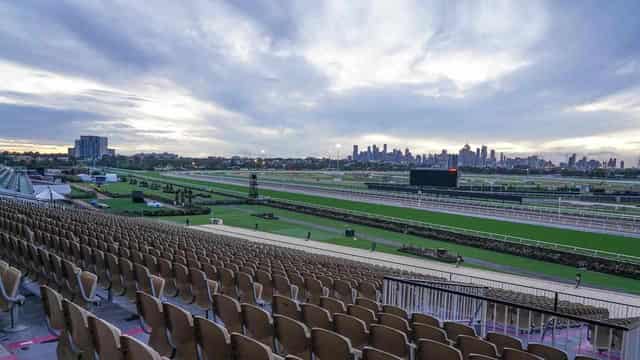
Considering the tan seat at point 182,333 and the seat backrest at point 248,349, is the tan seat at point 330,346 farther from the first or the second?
the tan seat at point 182,333

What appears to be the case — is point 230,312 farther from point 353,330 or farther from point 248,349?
point 248,349

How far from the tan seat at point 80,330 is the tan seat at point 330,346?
1.94 meters

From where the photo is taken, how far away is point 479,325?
9539 mm

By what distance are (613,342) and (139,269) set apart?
278 inches

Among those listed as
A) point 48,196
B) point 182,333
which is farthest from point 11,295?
point 48,196

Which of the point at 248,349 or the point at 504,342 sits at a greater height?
the point at 248,349

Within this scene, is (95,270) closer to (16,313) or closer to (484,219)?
(16,313)

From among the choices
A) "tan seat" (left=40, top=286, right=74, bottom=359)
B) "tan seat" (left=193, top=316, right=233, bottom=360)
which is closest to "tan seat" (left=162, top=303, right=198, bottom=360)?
"tan seat" (left=193, top=316, right=233, bottom=360)

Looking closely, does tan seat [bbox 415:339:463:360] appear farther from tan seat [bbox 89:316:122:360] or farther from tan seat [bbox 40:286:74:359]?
tan seat [bbox 40:286:74:359]

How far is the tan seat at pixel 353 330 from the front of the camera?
5.56 meters

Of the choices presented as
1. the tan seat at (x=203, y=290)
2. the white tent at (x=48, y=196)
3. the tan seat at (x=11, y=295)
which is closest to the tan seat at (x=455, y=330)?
the tan seat at (x=203, y=290)

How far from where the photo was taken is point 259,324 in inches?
214

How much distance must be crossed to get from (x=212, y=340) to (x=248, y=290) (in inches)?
175

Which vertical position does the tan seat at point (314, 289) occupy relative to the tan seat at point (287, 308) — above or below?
below
